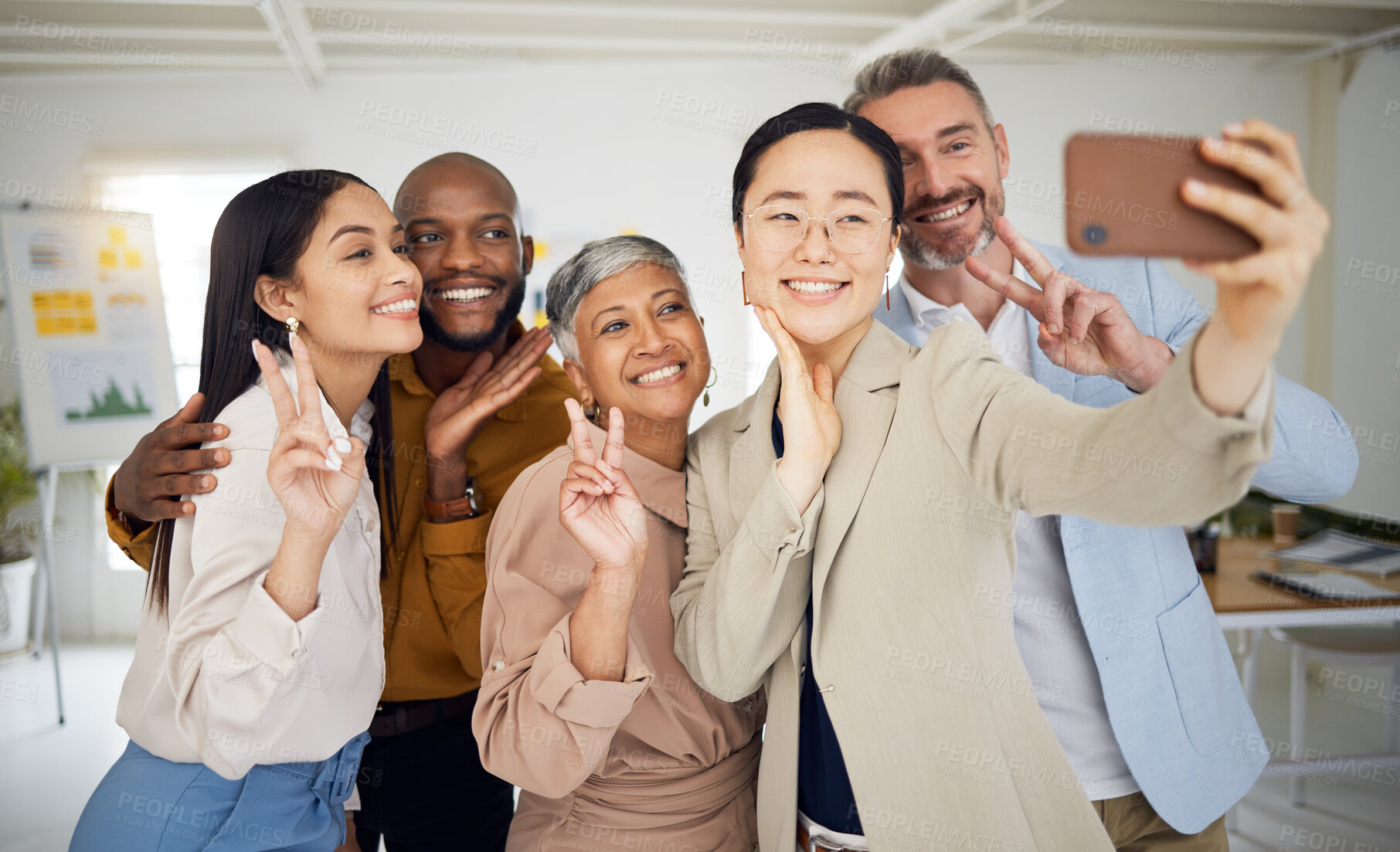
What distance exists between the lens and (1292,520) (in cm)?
477

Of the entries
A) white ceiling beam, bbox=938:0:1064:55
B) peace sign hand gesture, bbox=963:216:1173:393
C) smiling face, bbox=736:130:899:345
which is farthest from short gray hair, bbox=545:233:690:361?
white ceiling beam, bbox=938:0:1064:55

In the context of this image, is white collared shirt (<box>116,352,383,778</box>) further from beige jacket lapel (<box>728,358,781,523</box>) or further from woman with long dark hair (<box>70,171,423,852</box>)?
beige jacket lapel (<box>728,358,781,523</box>)

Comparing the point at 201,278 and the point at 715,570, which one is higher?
the point at 201,278

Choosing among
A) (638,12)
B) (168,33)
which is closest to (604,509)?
(638,12)

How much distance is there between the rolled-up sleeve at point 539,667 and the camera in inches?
58.5

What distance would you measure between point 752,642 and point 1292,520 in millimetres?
4571

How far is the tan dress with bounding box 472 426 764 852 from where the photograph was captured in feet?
4.94

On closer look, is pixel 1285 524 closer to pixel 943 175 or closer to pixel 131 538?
pixel 943 175

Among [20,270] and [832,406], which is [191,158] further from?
[832,406]

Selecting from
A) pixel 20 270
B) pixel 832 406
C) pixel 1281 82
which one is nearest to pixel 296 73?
pixel 20 270

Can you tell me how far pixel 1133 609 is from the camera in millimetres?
1605

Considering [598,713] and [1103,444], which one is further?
[598,713]

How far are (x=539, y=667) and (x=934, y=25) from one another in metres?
5.56

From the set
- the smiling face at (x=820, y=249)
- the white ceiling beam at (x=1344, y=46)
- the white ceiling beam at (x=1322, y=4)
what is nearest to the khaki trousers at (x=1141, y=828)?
the smiling face at (x=820, y=249)
